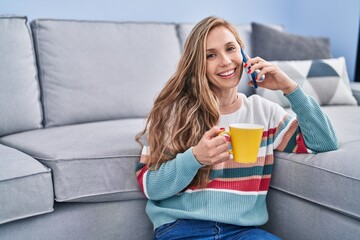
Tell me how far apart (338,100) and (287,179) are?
3.00 ft

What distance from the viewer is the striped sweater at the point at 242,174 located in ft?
4.09

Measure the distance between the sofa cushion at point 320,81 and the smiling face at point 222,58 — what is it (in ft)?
2.75

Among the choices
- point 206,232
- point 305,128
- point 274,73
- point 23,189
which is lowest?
point 206,232

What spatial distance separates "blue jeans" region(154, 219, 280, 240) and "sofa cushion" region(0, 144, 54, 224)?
35 cm

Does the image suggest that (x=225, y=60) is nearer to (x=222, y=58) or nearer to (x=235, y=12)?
(x=222, y=58)

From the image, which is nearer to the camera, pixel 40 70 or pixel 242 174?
pixel 242 174

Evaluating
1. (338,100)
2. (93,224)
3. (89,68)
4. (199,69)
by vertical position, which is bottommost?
(93,224)

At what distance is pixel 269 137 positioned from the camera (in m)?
1.36

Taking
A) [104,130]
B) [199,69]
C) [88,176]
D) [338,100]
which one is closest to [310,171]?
[199,69]

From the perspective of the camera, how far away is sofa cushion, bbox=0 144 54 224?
1.24m

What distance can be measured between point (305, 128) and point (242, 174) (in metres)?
0.21

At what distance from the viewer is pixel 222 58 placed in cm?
125

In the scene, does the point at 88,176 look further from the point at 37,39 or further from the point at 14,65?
the point at 37,39

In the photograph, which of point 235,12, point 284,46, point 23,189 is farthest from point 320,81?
point 23,189
